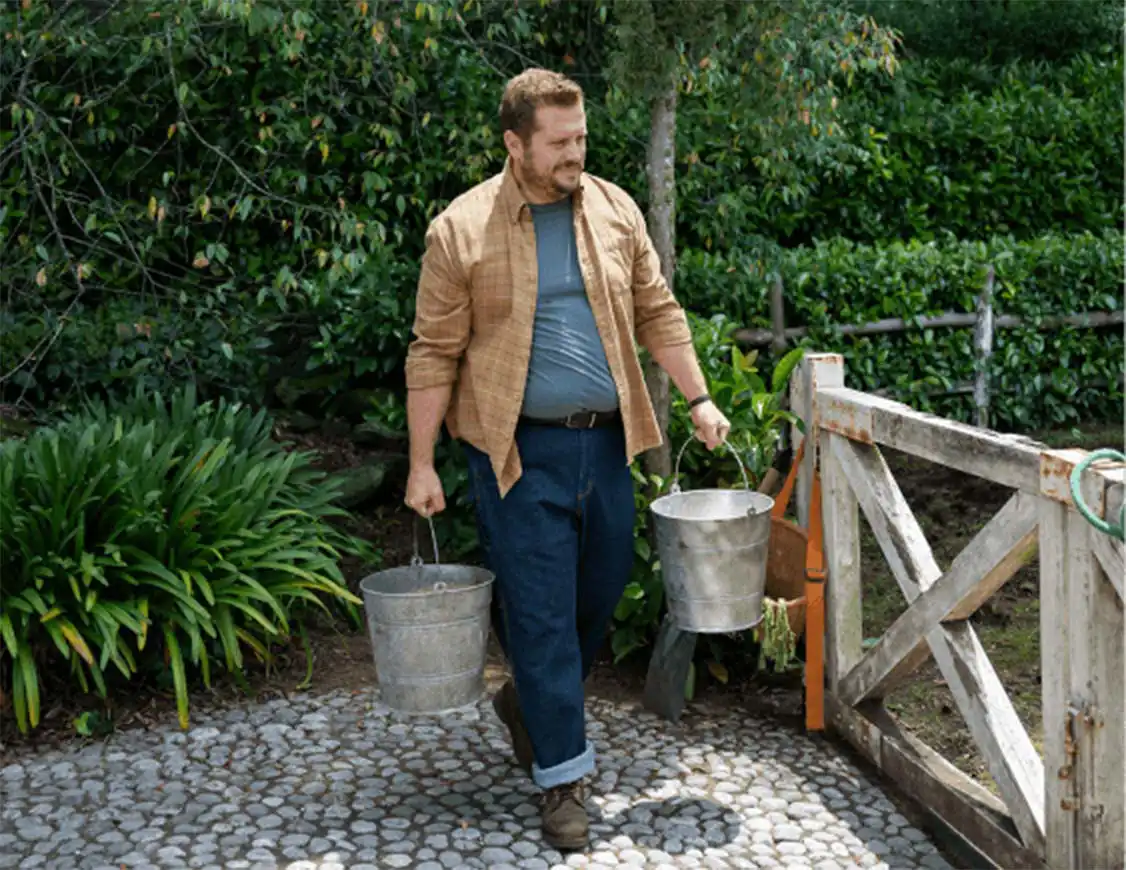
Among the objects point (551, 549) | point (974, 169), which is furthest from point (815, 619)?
point (974, 169)

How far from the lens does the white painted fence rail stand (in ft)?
10.4

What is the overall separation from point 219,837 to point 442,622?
33.9 inches

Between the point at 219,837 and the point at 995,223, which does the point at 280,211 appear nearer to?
the point at 219,837

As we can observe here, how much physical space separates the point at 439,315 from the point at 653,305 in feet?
2.07

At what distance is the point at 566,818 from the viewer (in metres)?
3.93

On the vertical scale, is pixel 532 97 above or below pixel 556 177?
above

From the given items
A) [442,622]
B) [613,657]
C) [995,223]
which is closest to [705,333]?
[613,657]

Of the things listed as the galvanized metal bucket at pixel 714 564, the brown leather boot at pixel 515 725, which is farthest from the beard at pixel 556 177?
the brown leather boot at pixel 515 725

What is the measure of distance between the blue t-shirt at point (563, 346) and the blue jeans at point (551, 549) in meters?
0.08

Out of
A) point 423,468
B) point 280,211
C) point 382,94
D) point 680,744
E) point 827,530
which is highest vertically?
point 382,94

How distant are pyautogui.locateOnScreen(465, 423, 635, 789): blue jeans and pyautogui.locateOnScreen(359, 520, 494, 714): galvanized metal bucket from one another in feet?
0.36

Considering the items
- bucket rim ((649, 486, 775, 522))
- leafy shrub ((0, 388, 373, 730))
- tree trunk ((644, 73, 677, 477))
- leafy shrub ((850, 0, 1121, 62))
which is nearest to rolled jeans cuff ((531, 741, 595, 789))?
bucket rim ((649, 486, 775, 522))

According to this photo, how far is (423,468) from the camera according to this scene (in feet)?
13.1

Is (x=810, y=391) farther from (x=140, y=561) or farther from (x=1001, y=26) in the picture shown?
(x=1001, y=26)
